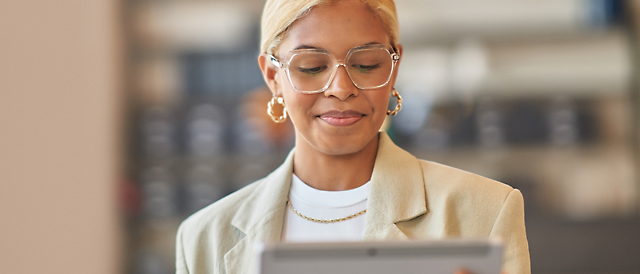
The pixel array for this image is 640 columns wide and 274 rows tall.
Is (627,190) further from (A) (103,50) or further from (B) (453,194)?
(A) (103,50)

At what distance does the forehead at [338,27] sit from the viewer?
1.11 metres

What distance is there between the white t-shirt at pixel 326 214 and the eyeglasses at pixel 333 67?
0.23 m

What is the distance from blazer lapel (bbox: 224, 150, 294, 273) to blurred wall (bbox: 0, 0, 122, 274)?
4.96 ft

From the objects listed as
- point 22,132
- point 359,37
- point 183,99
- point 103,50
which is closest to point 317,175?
point 359,37

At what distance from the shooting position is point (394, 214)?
1.15 meters

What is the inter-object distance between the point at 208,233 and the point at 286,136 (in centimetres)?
181

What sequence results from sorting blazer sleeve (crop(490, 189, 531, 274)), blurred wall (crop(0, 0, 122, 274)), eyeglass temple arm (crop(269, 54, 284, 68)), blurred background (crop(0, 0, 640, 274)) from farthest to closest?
1. blurred background (crop(0, 0, 640, 274))
2. blurred wall (crop(0, 0, 122, 274))
3. eyeglass temple arm (crop(269, 54, 284, 68))
4. blazer sleeve (crop(490, 189, 531, 274))

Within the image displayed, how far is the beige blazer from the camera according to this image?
1.10 metres

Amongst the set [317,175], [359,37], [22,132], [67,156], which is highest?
[359,37]

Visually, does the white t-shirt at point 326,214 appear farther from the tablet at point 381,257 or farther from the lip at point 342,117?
the tablet at point 381,257

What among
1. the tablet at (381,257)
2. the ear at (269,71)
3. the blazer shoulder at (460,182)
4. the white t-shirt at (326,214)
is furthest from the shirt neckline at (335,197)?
the tablet at (381,257)

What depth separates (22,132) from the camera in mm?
2502

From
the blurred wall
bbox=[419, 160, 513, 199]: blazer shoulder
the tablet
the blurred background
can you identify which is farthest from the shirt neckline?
the blurred background

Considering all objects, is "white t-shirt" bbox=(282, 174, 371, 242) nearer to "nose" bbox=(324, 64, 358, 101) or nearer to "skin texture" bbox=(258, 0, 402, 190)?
"skin texture" bbox=(258, 0, 402, 190)
